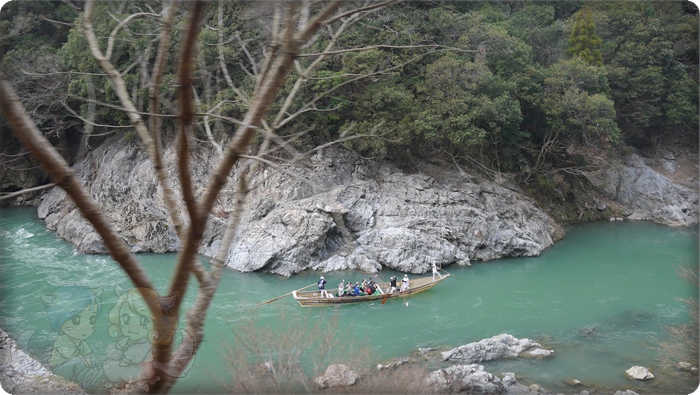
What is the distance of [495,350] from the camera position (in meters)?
8.71

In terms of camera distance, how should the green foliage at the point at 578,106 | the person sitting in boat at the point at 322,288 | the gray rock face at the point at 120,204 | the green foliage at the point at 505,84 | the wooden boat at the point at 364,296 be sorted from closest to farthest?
the wooden boat at the point at 364,296 < the person sitting in boat at the point at 322,288 < the green foliage at the point at 505,84 < the gray rock face at the point at 120,204 < the green foliage at the point at 578,106

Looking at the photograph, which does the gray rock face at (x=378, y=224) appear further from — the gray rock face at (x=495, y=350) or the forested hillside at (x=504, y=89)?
the gray rock face at (x=495, y=350)

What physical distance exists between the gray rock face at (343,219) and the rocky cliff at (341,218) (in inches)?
1.1

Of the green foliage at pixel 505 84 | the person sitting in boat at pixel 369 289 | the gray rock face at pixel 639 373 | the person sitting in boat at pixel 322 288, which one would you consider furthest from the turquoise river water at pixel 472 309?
the green foliage at pixel 505 84

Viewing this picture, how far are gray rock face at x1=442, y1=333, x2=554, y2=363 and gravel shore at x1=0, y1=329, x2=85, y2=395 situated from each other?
5.73m

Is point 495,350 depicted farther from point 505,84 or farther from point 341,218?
point 505,84

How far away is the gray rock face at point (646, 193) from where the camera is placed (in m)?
18.0

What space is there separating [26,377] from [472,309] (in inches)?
327

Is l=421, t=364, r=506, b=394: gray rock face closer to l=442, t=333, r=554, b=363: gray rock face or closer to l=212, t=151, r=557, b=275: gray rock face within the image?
l=442, t=333, r=554, b=363: gray rock face

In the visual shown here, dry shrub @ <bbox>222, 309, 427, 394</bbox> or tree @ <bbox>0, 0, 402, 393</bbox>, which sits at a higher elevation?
tree @ <bbox>0, 0, 402, 393</bbox>

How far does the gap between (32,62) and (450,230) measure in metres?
11.8

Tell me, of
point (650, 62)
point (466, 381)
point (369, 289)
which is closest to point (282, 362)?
point (466, 381)

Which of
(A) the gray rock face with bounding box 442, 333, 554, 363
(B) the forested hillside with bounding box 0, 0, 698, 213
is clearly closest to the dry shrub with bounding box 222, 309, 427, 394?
(A) the gray rock face with bounding box 442, 333, 554, 363

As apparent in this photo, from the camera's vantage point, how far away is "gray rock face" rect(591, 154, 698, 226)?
17984mm
